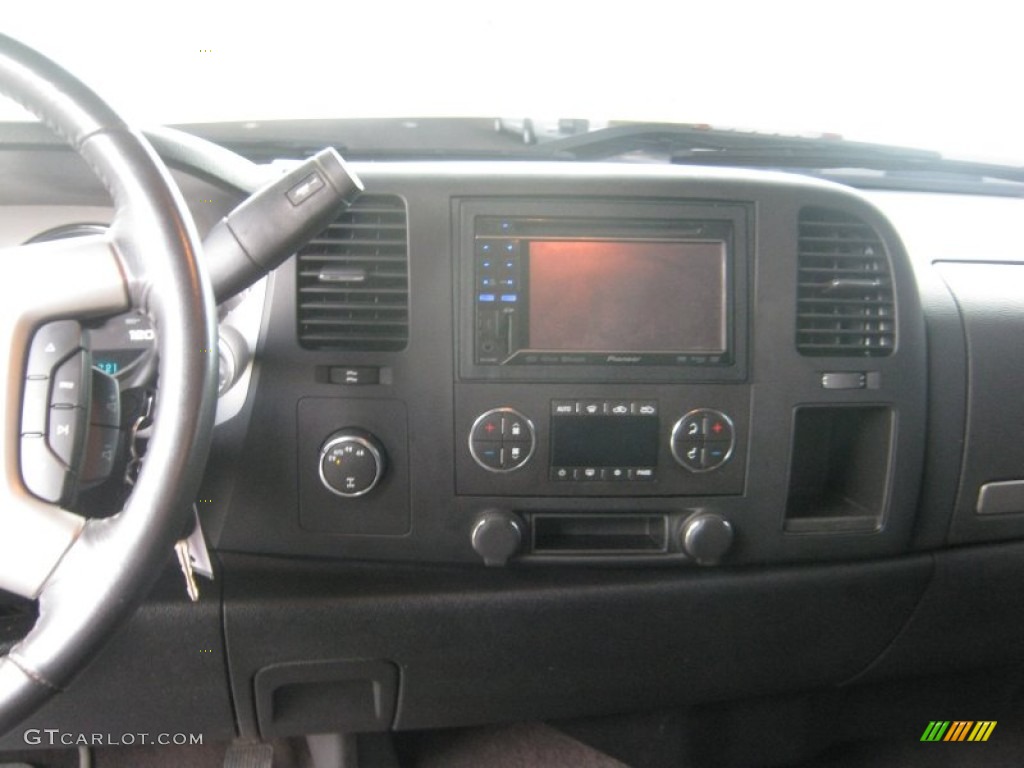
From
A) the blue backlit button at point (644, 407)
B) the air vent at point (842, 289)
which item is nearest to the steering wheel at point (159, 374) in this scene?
the blue backlit button at point (644, 407)

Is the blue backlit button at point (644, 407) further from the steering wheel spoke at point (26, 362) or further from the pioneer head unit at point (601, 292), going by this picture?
the steering wheel spoke at point (26, 362)

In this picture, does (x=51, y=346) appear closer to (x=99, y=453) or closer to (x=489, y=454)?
(x=99, y=453)

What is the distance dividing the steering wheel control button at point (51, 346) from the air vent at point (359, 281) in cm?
30

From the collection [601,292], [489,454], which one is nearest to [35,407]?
[489,454]

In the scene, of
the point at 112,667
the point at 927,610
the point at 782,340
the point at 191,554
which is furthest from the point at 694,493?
the point at 112,667

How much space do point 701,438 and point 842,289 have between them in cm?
26

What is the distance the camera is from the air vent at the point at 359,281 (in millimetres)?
1035

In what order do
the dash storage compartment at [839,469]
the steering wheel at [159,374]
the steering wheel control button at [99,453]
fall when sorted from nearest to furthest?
the steering wheel at [159,374], the steering wheel control button at [99,453], the dash storage compartment at [839,469]

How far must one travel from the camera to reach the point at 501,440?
1.08 m

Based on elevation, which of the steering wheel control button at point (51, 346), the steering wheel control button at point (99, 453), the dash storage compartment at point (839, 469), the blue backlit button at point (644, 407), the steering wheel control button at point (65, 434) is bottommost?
the dash storage compartment at point (839, 469)

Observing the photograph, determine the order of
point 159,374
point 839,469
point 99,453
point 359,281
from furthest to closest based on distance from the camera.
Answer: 1. point 839,469
2. point 359,281
3. point 99,453
4. point 159,374

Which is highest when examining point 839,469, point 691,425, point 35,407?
point 35,407

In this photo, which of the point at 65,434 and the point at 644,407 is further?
the point at 644,407

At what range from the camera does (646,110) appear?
1.40m
